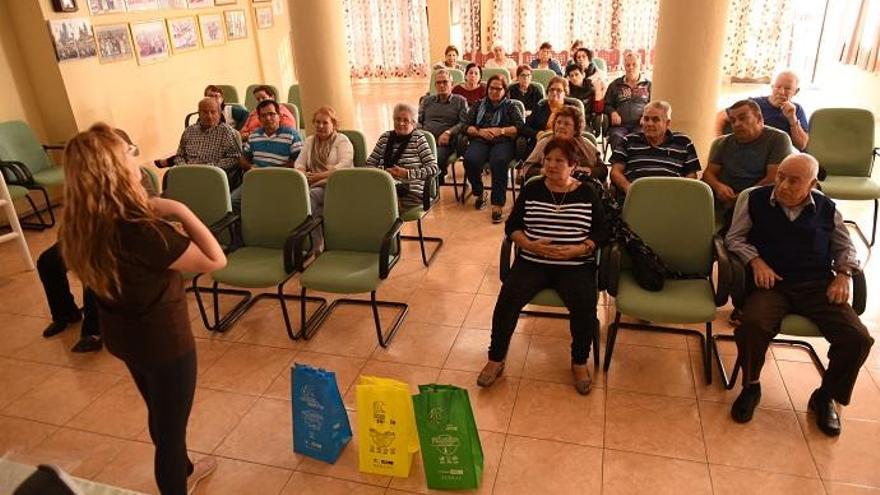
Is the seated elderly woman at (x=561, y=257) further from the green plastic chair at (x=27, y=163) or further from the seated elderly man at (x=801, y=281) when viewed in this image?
the green plastic chair at (x=27, y=163)

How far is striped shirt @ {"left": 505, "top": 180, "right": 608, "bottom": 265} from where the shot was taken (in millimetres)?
3104

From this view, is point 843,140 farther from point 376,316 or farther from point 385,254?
point 376,316

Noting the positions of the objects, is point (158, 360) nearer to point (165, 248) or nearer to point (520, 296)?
point (165, 248)

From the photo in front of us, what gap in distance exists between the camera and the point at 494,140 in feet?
18.1

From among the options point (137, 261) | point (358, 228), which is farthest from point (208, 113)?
point (137, 261)

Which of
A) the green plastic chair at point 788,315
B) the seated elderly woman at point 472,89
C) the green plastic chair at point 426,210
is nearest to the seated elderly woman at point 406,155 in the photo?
the green plastic chair at point 426,210

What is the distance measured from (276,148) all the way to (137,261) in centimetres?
310

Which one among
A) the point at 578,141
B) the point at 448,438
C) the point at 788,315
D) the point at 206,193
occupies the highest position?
the point at 578,141

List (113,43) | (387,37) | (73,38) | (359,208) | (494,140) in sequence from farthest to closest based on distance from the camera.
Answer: (387,37) → (113,43) → (73,38) → (494,140) → (359,208)

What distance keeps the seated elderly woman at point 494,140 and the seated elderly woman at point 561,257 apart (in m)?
2.16

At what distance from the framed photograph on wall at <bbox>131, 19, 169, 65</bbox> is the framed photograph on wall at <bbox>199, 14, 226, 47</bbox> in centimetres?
73

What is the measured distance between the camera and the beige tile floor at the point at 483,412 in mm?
2555

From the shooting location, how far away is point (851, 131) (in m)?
4.44

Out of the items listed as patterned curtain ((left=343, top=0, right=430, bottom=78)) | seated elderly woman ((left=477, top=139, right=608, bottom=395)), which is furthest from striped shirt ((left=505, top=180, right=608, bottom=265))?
patterned curtain ((left=343, top=0, right=430, bottom=78))
